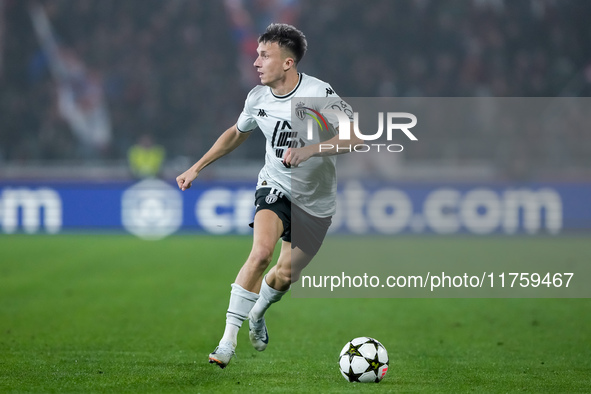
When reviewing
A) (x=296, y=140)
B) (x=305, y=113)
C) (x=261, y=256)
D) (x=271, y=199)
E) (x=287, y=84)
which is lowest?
(x=261, y=256)

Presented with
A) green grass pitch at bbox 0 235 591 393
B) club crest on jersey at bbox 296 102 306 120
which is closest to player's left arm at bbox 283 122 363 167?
club crest on jersey at bbox 296 102 306 120

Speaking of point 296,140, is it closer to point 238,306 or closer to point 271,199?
point 271,199

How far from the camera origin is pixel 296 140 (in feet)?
19.0

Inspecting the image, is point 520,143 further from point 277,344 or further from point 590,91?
point 277,344

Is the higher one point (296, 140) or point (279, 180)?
point (296, 140)

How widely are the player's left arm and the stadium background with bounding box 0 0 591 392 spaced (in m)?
1.35

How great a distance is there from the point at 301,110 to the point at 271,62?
38cm

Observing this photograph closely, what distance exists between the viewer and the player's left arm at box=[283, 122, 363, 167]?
5016 millimetres

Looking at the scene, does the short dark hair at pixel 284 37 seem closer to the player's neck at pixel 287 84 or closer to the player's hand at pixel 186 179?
the player's neck at pixel 287 84

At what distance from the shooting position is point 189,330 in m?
7.85

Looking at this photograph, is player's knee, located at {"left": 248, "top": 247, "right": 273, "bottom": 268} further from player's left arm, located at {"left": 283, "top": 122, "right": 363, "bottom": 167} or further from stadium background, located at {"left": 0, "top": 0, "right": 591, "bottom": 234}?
stadium background, located at {"left": 0, "top": 0, "right": 591, "bottom": 234}

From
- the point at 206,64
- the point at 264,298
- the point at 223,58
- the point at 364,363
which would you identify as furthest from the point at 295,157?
the point at 223,58

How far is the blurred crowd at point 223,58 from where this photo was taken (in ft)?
73.1

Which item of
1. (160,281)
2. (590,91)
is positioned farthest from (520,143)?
(160,281)
